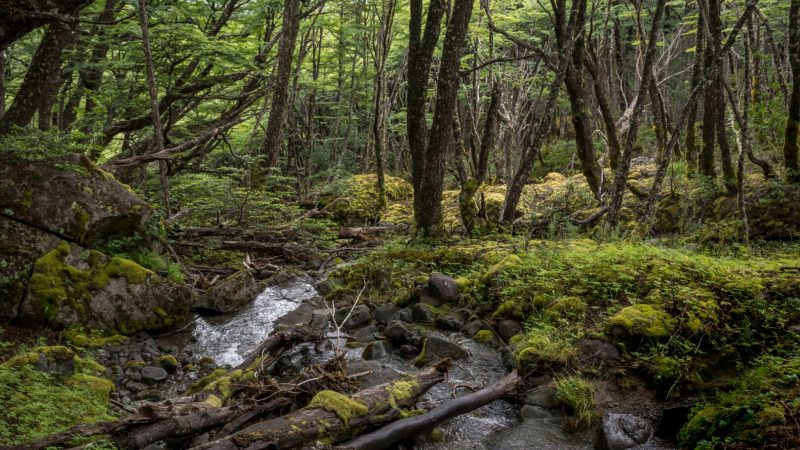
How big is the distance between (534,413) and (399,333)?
222cm

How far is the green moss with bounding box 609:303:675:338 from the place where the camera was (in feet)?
16.9

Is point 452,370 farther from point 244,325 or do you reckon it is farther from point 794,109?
point 794,109

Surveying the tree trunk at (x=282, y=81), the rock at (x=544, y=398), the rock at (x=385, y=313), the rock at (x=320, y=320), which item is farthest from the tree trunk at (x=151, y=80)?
the rock at (x=544, y=398)

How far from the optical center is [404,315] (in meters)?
7.15

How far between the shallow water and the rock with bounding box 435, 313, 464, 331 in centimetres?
252

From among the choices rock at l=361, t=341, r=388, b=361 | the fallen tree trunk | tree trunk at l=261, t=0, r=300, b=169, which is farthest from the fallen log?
tree trunk at l=261, t=0, r=300, b=169

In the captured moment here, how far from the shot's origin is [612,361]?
16.7 feet

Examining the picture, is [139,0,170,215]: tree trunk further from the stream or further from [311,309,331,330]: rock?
[311,309,331,330]: rock

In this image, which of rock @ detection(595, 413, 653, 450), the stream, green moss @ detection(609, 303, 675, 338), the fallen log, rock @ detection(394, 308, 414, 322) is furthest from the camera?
rock @ detection(394, 308, 414, 322)

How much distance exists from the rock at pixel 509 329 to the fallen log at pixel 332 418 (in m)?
1.79

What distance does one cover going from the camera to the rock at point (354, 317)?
23.6 feet

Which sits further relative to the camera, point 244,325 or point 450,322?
point 244,325

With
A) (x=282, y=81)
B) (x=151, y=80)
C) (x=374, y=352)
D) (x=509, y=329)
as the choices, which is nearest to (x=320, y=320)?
(x=374, y=352)

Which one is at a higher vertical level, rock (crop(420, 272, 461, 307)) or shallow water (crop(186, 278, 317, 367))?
rock (crop(420, 272, 461, 307))
